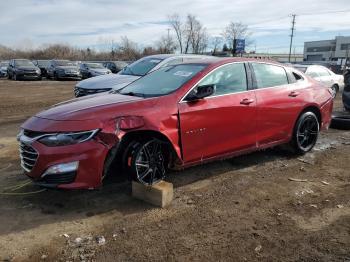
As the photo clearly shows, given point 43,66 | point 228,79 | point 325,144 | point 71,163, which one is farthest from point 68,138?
point 43,66

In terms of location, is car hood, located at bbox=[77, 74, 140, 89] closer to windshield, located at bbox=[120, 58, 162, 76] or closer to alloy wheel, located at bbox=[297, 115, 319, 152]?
windshield, located at bbox=[120, 58, 162, 76]

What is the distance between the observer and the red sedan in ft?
15.1

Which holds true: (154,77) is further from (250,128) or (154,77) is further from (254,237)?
(254,237)

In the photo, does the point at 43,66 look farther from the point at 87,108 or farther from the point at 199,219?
the point at 199,219

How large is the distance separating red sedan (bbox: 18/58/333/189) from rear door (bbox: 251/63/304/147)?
0.02 meters

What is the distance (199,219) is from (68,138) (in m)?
1.66

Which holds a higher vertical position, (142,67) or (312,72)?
(142,67)

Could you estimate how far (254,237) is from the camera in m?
4.26

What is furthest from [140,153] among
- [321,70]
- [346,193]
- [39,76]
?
[39,76]

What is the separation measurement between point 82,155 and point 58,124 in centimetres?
45

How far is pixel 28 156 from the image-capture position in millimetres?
4828

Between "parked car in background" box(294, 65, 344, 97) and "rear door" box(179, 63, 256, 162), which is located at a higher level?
"rear door" box(179, 63, 256, 162)

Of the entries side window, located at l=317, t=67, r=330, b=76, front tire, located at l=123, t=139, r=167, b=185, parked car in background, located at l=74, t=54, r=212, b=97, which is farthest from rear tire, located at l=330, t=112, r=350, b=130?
side window, located at l=317, t=67, r=330, b=76

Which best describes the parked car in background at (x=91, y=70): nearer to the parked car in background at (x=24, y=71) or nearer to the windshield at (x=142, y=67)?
the parked car in background at (x=24, y=71)
